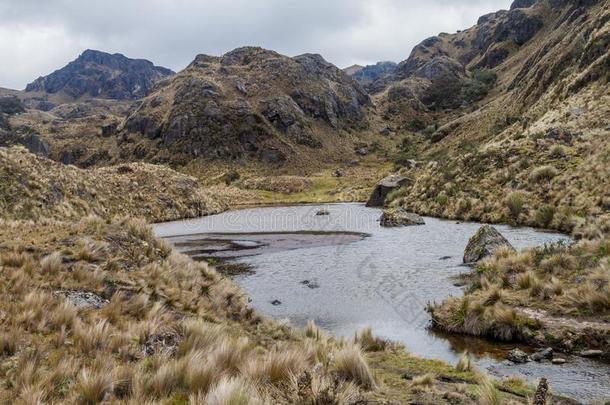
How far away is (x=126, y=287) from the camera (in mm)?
11344

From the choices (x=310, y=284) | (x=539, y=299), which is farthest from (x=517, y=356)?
(x=310, y=284)

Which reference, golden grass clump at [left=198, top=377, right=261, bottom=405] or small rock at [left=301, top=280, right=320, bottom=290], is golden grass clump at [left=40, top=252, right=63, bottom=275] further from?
small rock at [left=301, top=280, right=320, bottom=290]

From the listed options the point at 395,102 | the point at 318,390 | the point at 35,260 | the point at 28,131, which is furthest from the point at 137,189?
the point at 395,102

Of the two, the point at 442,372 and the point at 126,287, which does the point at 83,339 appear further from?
the point at 442,372

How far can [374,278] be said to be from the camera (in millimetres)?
20625

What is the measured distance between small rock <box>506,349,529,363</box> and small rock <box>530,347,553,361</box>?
6.9 inches

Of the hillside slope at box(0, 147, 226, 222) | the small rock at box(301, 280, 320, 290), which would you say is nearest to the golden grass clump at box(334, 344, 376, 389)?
the small rock at box(301, 280, 320, 290)

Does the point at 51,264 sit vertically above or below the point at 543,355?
above

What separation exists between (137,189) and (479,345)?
50844 millimetres

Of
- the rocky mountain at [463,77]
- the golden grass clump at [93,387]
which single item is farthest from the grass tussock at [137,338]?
the rocky mountain at [463,77]

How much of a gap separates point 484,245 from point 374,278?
5529 millimetres

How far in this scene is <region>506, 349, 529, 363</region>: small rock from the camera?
10.3m

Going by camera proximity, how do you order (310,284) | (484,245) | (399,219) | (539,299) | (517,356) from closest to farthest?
(517,356) → (539,299) → (310,284) → (484,245) → (399,219)

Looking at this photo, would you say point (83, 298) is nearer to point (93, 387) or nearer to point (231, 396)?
point (93, 387)
